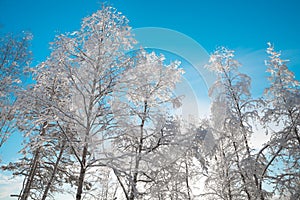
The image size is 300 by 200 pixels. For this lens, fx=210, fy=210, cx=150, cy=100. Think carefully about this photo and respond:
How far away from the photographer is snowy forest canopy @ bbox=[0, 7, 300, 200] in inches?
215

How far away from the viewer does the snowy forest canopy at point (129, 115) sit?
17.9 ft

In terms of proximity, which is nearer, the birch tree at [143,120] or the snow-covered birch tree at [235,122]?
the birch tree at [143,120]

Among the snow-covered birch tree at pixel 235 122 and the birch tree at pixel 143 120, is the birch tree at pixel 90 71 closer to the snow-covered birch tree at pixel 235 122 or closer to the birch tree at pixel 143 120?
the birch tree at pixel 143 120

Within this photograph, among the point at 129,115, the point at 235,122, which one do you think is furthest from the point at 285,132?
the point at 129,115

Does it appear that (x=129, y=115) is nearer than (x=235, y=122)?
Yes

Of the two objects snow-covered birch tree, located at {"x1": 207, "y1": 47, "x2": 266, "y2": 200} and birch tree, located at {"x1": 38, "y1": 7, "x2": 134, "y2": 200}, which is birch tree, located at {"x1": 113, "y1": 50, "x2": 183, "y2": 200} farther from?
snow-covered birch tree, located at {"x1": 207, "y1": 47, "x2": 266, "y2": 200}

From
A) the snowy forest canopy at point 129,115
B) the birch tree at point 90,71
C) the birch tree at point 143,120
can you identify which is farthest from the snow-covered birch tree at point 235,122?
the birch tree at point 90,71

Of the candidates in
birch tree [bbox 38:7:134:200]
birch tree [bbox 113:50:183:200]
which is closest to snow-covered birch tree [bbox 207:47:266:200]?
birch tree [bbox 113:50:183:200]

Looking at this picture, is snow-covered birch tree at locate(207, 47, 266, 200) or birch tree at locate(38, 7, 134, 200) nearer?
birch tree at locate(38, 7, 134, 200)

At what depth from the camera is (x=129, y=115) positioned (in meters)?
5.88

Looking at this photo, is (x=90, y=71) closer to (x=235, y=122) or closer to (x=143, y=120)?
(x=143, y=120)

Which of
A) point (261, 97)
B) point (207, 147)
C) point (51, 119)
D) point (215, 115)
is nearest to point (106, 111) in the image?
point (51, 119)

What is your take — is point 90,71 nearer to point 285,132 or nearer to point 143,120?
point 143,120

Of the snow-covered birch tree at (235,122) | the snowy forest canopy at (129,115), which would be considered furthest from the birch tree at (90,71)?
the snow-covered birch tree at (235,122)
